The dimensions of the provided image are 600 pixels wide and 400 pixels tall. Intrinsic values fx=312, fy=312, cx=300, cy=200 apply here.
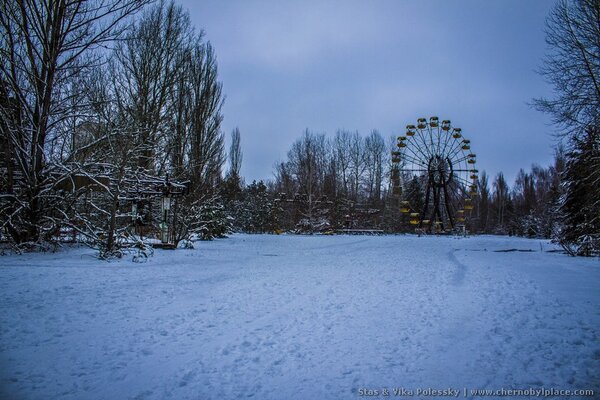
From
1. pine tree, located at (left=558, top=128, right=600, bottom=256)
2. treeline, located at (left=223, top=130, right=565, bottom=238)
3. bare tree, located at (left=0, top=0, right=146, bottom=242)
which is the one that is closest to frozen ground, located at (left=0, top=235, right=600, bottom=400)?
bare tree, located at (left=0, top=0, right=146, bottom=242)

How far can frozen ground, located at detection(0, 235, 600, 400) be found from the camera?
2176 mm

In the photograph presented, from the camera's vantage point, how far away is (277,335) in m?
3.08

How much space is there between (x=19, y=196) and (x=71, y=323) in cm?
544

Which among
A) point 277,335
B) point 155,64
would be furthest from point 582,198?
point 155,64

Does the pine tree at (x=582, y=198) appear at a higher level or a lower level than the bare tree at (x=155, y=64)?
lower


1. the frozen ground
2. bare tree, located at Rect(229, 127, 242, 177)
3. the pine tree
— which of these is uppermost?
bare tree, located at Rect(229, 127, 242, 177)

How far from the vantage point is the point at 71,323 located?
2965mm

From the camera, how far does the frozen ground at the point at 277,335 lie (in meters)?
2.18

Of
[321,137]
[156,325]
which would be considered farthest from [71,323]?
[321,137]

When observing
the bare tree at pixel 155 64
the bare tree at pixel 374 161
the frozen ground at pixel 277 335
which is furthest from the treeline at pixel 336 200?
the frozen ground at pixel 277 335

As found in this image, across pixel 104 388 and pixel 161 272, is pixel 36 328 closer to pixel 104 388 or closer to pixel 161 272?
A: pixel 104 388

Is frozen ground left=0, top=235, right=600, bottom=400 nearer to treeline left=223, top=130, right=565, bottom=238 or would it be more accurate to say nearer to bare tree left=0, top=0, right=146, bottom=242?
bare tree left=0, top=0, right=146, bottom=242

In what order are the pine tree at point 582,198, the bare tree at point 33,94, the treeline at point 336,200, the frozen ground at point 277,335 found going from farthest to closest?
the treeline at point 336,200, the pine tree at point 582,198, the bare tree at point 33,94, the frozen ground at point 277,335

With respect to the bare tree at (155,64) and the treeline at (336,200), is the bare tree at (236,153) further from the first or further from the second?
the bare tree at (155,64)
